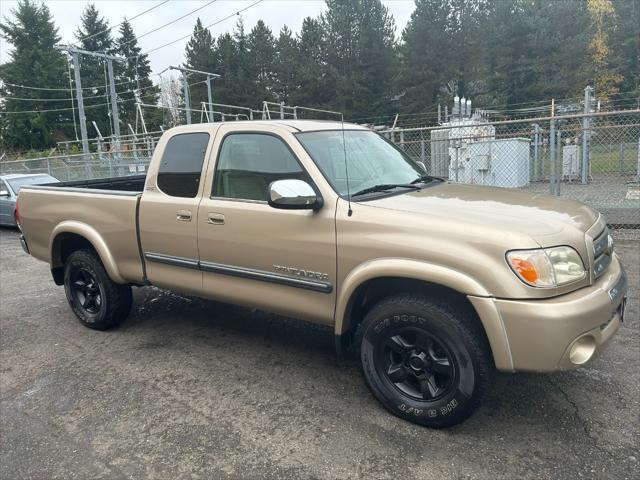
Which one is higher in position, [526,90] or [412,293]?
[526,90]

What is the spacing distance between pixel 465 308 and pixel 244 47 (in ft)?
181

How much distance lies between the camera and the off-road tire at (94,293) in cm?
474

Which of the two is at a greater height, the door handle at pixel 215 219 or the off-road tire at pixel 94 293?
the door handle at pixel 215 219

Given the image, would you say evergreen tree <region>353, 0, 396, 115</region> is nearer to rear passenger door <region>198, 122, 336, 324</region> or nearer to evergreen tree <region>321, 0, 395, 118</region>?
evergreen tree <region>321, 0, 395, 118</region>

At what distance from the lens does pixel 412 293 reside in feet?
10.1

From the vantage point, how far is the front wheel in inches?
112

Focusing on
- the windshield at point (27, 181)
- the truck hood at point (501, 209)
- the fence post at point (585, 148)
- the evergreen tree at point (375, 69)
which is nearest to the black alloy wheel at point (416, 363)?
the truck hood at point (501, 209)

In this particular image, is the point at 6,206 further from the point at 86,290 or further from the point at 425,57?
the point at 425,57

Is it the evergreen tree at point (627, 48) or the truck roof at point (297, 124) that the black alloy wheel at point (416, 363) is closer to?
the truck roof at point (297, 124)

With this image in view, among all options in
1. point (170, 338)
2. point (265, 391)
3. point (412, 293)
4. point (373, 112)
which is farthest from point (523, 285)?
point (373, 112)

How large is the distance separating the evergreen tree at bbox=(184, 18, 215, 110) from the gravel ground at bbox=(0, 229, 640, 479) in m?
48.2

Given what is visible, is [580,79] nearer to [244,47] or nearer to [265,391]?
[244,47]

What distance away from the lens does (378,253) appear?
3033mm

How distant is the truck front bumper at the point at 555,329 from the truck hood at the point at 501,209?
359 millimetres
